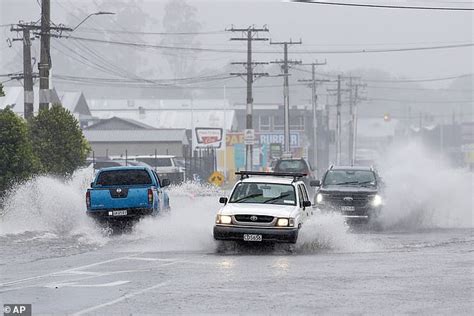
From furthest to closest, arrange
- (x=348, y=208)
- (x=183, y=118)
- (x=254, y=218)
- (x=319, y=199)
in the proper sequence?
(x=183, y=118)
(x=319, y=199)
(x=348, y=208)
(x=254, y=218)

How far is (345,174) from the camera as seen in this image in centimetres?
3562

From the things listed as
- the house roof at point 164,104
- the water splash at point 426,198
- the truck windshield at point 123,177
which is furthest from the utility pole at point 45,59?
the house roof at point 164,104

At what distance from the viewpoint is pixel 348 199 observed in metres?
34.1

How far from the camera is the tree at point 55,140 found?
41.1m

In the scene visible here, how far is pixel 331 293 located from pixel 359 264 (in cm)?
495

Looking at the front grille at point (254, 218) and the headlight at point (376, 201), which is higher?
the front grille at point (254, 218)

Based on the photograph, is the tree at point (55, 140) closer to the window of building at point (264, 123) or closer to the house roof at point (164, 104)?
the house roof at point (164, 104)

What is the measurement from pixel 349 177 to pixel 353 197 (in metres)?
1.48

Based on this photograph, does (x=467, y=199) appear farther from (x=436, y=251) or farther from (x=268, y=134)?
(x=268, y=134)

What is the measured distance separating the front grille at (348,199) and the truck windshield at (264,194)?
9.26m

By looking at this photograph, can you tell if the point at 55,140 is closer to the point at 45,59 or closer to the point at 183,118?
the point at 45,59

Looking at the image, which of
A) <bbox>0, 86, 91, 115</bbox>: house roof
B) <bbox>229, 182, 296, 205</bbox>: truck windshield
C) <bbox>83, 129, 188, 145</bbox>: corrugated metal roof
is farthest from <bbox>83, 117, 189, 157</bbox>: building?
<bbox>229, 182, 296, 205</bbox>: truck windshield

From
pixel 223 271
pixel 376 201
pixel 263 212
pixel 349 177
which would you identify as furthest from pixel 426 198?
pixel 223 271

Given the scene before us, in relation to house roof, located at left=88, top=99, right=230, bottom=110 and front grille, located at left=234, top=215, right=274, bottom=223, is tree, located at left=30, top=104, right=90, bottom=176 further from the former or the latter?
house roof, located at left=88, top=99, right=230, bottom=110
